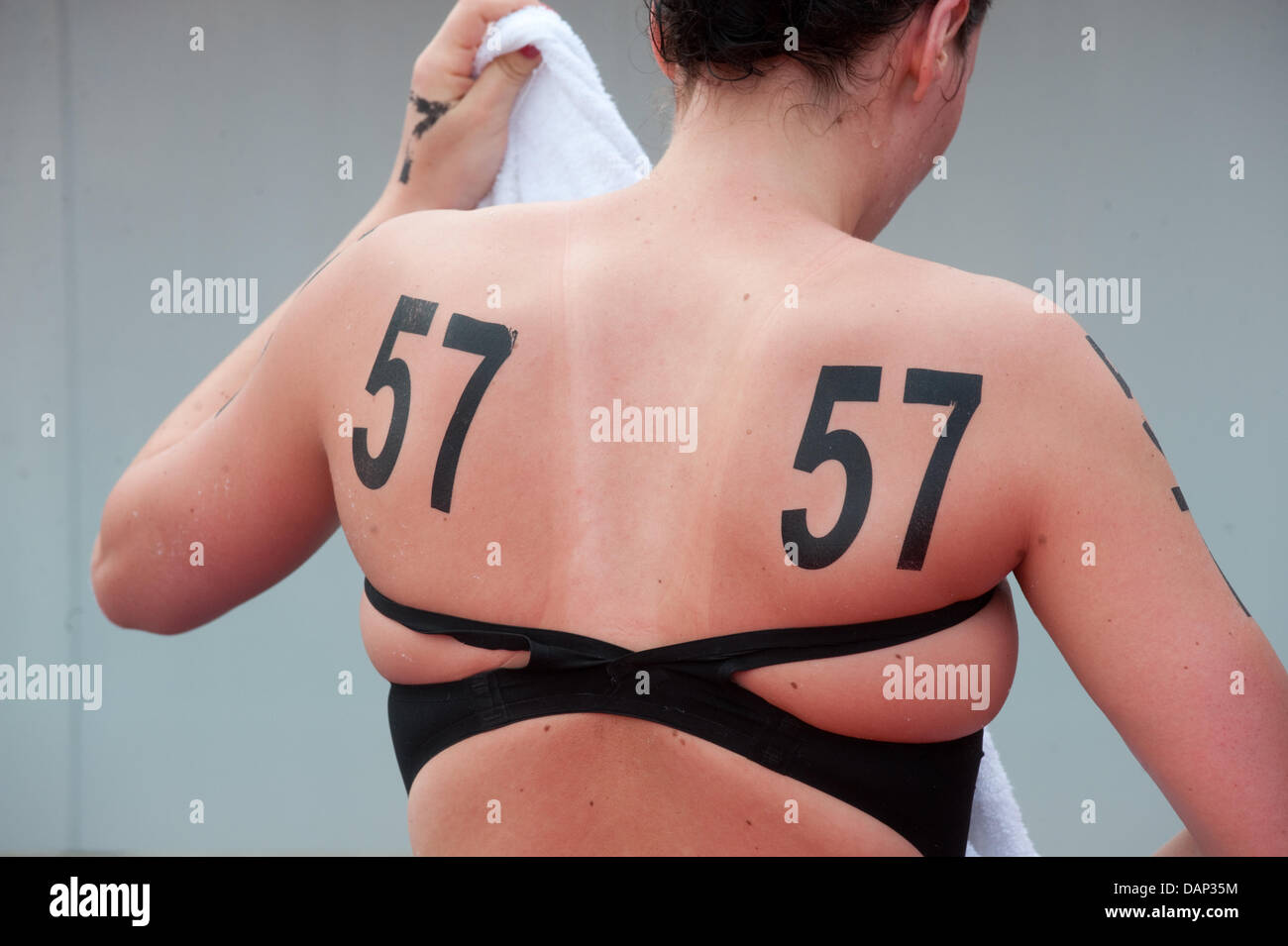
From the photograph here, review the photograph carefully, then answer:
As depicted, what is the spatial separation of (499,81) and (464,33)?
0.06 meters

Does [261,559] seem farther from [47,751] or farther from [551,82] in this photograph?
A: [47,751]

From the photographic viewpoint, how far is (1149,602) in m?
0.70

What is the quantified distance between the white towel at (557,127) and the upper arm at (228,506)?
0.37 meters

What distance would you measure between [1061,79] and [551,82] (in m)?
1.52

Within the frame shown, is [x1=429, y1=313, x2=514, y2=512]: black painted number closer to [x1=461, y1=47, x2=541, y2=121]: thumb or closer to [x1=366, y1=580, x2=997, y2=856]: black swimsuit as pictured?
[x1=366, y1=580, x2=997, y2=856]: black swimsuit

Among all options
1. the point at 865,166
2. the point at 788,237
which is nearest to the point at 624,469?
the point at 788,237

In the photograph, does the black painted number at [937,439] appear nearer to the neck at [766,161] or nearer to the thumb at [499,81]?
the neck at [766,161]

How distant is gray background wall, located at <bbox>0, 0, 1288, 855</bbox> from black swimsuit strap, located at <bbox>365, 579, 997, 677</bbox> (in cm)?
161

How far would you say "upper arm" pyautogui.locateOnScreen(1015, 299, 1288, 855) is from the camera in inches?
27.5

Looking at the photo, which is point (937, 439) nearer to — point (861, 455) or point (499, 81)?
point (861, 455)

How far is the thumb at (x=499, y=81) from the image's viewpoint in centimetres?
112

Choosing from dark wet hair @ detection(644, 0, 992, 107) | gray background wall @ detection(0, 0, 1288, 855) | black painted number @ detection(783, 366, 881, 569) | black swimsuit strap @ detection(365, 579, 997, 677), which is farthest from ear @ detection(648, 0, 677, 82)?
gray background wall @ detection(0, 0, 1288, 855)

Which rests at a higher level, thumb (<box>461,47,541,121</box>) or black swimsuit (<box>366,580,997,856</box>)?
thumb (<box>461,47,541,121</box>)

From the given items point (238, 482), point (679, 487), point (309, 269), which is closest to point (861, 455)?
point (679, 487)
